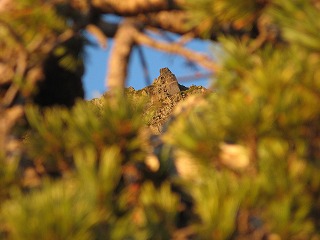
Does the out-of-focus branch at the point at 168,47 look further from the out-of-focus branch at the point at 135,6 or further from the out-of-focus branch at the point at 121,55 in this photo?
the out-of-focus branch at the point at 135,6

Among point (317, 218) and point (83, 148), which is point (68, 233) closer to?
point (83, 148)

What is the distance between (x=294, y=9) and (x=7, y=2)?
1.69 meters

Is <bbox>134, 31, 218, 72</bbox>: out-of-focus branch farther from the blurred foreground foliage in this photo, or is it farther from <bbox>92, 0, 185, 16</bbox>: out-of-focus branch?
the blurred foreground foliage

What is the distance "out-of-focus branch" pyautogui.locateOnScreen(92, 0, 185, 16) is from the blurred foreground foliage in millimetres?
859

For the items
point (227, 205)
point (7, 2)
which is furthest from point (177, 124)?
point (7, 2)

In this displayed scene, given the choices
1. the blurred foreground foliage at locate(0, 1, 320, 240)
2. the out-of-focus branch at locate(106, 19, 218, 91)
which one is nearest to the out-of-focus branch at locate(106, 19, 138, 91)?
the out-of-focus branch at locate(106, 19, 218, 91)

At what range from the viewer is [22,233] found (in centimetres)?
226

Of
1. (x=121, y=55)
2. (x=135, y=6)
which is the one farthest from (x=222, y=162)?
(x=135, y=6)

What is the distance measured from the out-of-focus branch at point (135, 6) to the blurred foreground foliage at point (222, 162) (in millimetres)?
859

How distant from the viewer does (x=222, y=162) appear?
103 inches

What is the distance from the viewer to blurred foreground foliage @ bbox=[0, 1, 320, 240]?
235cm

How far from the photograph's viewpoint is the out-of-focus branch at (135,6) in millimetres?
3453

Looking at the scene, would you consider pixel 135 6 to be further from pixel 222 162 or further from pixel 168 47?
pixel 222 162

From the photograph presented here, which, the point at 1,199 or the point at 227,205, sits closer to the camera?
the point at 227,205
